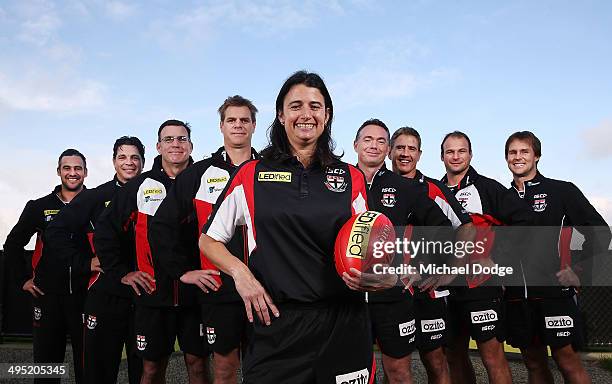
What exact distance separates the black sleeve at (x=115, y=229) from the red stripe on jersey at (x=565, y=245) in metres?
4.00

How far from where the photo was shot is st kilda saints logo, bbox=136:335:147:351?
15.8 ft

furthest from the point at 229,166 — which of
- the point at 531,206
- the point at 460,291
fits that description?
the point at 531,206

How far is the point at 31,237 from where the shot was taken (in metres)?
7.02

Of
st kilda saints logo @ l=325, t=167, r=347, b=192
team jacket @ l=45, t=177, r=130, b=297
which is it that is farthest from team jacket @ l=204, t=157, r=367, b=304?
team jacket @ l=45, t=177, r=130, b=297

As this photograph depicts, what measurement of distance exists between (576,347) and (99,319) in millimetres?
4427

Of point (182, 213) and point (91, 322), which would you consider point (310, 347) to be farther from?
point (91, 322)

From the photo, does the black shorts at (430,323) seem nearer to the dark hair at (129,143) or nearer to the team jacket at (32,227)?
the dark hair at (129,143)

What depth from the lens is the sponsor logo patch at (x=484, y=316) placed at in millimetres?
5469

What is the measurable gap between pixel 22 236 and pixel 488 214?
532 centimetres

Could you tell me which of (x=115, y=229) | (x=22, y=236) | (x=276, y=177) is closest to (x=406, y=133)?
(x=115, y=229)

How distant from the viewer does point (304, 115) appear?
9.60 feet

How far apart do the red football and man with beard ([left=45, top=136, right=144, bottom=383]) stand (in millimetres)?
3043

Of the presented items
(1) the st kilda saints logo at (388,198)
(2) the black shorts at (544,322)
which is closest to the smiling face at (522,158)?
(2) the black shorts at (544,322)

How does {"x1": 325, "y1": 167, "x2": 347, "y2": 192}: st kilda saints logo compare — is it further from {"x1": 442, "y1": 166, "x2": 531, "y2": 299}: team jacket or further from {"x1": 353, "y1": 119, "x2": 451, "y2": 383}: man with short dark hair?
{"x1": 442, "y1": 166, "x2": 531, "y2": 299}: team jacket
